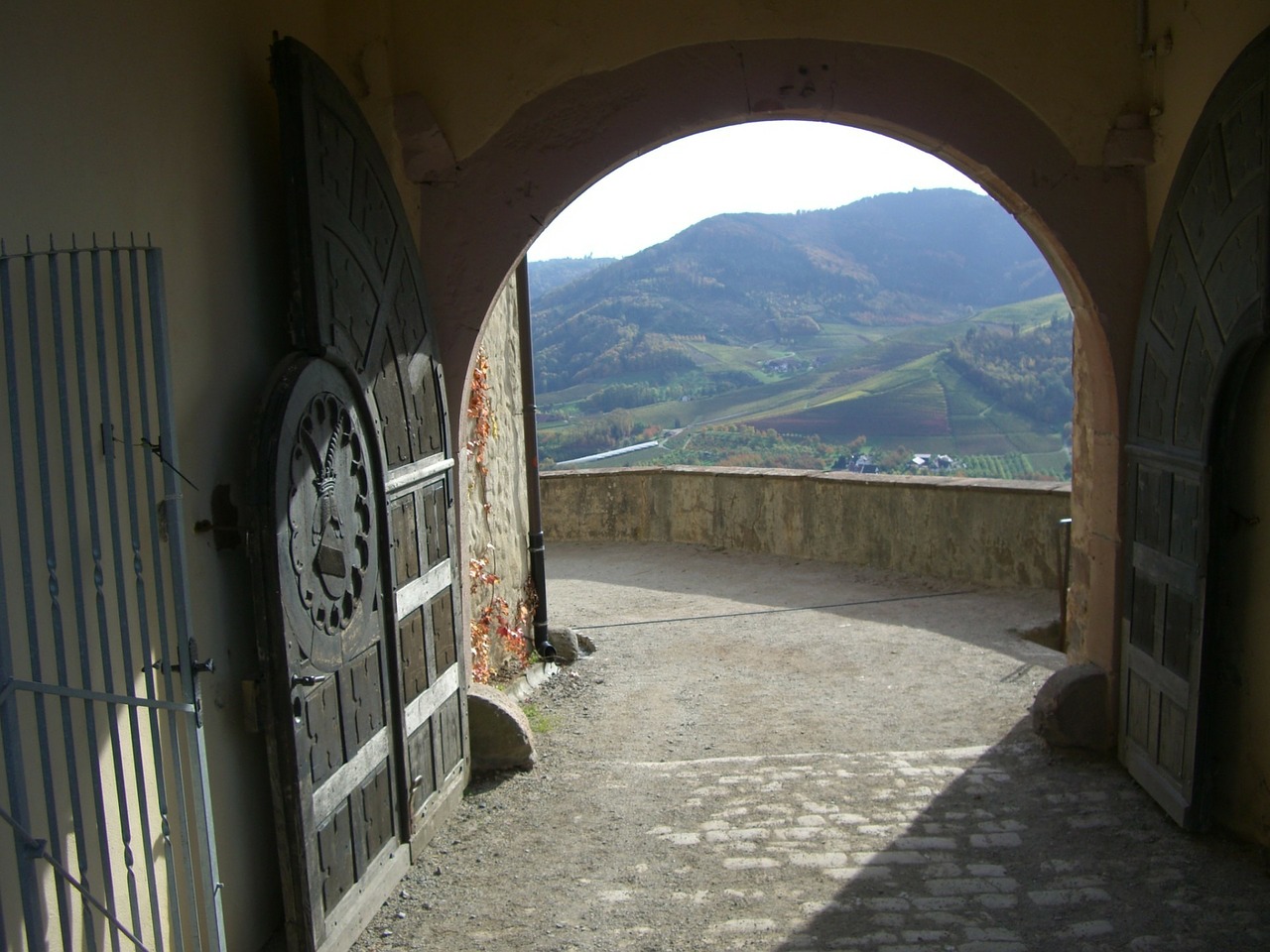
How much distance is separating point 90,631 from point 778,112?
3.39 m

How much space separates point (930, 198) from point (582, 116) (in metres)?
54.7

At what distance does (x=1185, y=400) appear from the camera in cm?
396

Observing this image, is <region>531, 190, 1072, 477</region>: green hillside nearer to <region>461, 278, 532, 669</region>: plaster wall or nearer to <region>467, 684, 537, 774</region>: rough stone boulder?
<region>461, 278, 532, 669</region>: plaster wall

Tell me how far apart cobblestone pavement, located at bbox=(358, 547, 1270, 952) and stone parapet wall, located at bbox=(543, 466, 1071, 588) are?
204 centimetres

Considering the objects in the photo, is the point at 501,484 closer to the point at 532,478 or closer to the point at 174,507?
the point at 532,478

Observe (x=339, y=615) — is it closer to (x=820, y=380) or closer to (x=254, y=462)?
(x=254, y=462)

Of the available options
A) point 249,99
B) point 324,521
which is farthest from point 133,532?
point 249,99

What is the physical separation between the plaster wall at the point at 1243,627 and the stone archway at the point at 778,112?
0.80 meters

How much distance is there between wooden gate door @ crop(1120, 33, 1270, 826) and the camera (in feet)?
11.5

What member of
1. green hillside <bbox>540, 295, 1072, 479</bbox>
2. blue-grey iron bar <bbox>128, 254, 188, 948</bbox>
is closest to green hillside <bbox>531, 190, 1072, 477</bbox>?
green hillside <bbox>540, 295, 1072, 479</bbox>

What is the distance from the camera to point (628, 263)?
1855 inches

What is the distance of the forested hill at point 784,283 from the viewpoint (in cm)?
3878

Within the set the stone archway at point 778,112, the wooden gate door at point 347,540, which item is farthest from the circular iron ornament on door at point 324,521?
the stone archway at point 778,112

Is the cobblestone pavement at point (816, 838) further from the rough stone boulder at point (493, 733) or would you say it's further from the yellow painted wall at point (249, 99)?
the yellow painted wall at point (249, 99)
